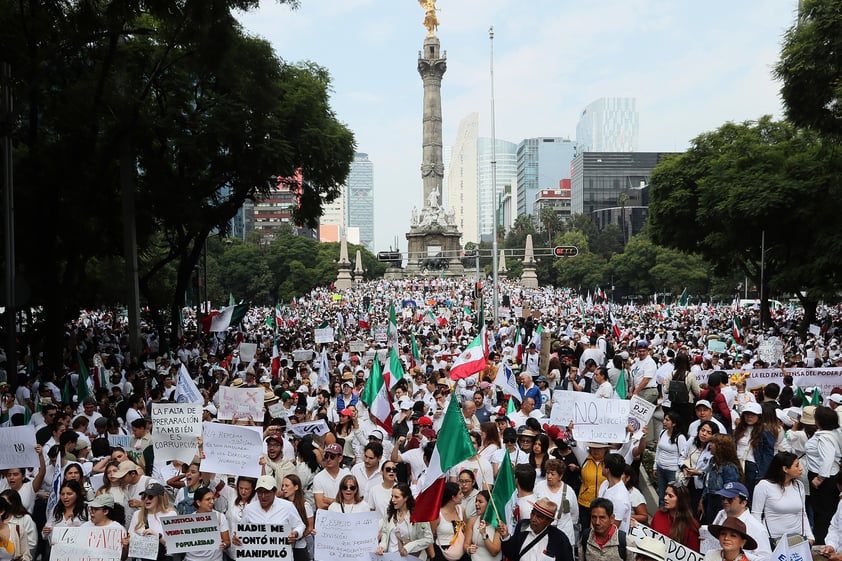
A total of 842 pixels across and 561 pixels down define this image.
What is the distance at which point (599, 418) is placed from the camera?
803 cm

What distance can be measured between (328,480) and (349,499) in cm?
68

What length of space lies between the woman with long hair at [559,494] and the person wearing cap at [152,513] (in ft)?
9.43

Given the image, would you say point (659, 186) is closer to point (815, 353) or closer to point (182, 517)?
point (815, 353)

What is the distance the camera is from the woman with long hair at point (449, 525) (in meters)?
6.10

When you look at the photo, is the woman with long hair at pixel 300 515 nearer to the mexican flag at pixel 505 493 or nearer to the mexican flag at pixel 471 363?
the mexican flag at pixel 505 493

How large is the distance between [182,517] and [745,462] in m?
4.87

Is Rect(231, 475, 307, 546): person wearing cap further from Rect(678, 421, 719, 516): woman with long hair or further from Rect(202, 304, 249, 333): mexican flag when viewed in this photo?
Rect(202, 304, 249, 333): mexican flag

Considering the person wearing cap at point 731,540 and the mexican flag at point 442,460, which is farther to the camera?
the mexican flag at point 442,460

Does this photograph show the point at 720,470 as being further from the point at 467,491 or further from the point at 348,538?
the point at 348,538

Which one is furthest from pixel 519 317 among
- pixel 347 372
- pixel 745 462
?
pixel 745 462

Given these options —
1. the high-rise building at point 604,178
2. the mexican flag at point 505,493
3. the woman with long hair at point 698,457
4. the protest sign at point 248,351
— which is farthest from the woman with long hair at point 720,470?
the high-rise building at point 604,178

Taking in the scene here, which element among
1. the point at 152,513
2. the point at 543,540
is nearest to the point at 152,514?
the point at 152,513

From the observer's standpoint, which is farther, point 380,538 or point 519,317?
point 519,317

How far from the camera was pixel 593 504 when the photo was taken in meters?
5.82
